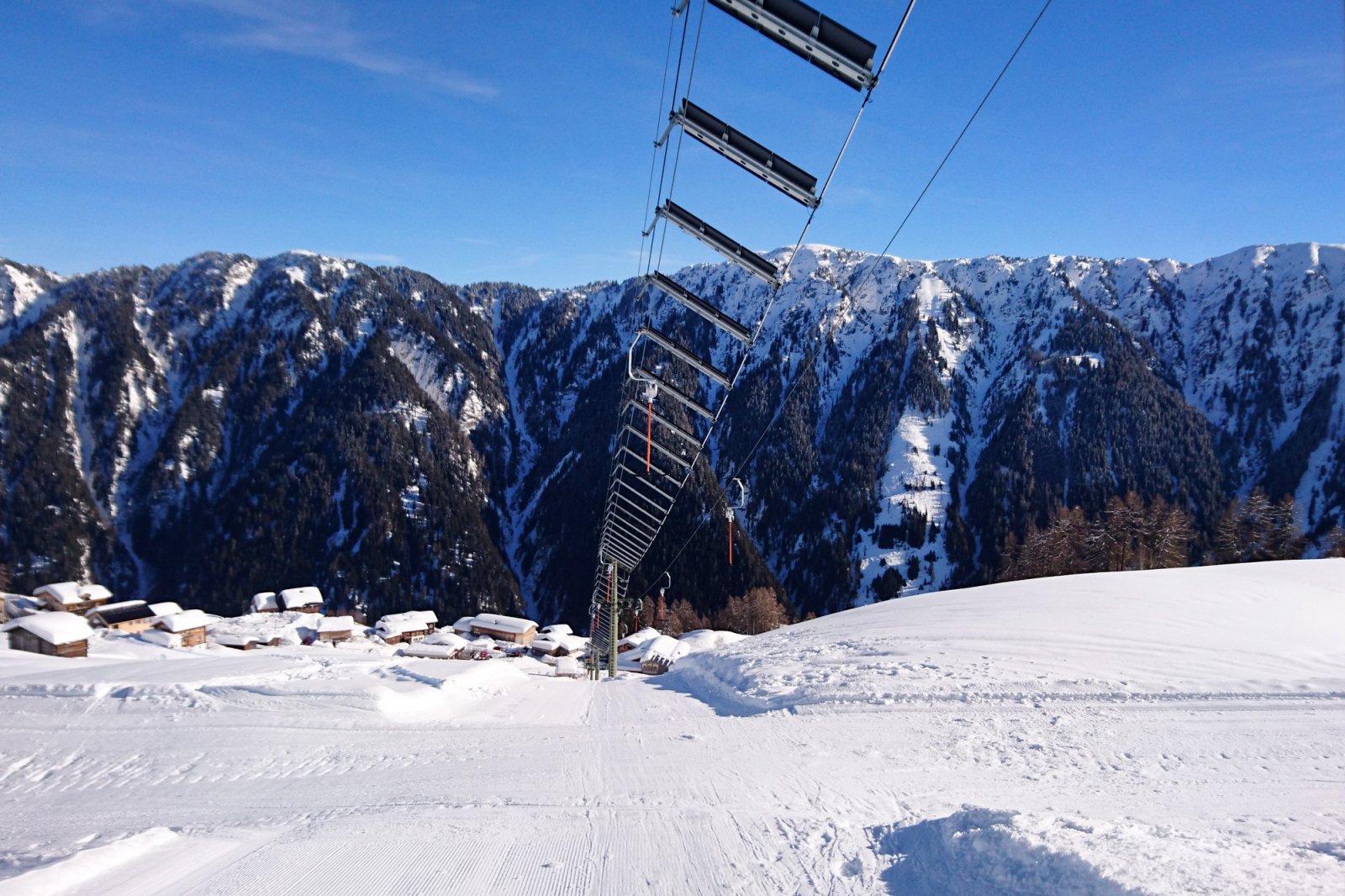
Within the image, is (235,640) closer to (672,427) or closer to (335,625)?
(335,625)

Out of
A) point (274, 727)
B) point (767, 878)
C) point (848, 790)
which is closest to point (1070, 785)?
point (848, 790)

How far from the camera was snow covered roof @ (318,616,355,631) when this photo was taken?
61.1 m

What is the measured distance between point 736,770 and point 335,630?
6220 cm

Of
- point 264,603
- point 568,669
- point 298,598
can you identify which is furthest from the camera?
point 298,598

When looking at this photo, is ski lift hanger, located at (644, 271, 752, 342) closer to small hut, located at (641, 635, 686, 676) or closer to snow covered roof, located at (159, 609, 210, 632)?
small hut, located at (641, 635, 686, 676)

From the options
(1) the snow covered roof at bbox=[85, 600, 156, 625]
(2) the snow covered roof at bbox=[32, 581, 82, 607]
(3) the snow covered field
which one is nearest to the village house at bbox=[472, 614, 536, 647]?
(1) the snow covered roof at bbox=[85, 600, 156, 625]

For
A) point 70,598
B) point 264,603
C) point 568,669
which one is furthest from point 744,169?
point 264,603

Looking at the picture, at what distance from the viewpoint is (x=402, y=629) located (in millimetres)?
67750

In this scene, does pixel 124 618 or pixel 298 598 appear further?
pixel 298 598

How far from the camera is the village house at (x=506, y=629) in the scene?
68.8 metres

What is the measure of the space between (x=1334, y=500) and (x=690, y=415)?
132468 millimetres

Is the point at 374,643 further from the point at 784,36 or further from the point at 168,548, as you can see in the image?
the point at 168,548

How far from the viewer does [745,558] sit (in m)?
114

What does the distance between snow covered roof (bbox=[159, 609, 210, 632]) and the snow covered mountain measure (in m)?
67.7
